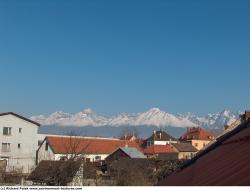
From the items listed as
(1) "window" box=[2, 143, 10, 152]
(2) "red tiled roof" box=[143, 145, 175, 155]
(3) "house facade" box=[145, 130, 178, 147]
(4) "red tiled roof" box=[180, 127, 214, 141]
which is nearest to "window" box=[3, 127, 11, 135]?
(1) "window" box=[2, 143, 10, 152]

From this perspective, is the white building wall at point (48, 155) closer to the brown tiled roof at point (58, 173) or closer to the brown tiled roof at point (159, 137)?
the brown tiled roof at point (58, 173)

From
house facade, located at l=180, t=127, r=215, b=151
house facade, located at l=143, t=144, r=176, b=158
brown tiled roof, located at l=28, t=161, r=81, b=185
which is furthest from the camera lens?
house facade, located at l=180, t=127, r=215, b=151

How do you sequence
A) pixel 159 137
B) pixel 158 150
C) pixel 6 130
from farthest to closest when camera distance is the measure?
1. pixel 159 137
2. pixel 158 150
3. pixel 6 130

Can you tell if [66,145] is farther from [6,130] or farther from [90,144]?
[6,130]

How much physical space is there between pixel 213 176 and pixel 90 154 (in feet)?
190

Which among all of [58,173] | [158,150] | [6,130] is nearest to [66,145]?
[6,130]

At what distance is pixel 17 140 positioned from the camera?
56.0 meters

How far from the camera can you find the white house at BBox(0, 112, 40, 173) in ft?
179

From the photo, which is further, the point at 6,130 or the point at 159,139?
the point at 159,139

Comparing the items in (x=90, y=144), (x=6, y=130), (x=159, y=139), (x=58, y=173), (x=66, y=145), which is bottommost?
(x=58, y=173)

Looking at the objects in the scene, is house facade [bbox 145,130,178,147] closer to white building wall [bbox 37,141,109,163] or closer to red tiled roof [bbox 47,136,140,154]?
red tiled roof [bbox 47,136,140,154]

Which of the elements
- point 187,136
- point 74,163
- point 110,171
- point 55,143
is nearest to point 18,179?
point 74,163

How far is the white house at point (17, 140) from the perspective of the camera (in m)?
54.6

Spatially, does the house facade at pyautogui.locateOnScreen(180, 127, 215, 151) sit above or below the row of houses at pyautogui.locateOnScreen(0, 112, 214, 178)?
above
